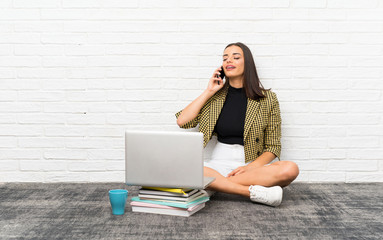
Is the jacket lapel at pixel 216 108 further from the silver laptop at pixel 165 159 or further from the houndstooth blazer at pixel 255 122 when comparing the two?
the silver laptop at pixel 165 159

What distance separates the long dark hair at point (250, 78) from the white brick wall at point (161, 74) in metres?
0.20

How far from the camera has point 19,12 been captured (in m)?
3.24

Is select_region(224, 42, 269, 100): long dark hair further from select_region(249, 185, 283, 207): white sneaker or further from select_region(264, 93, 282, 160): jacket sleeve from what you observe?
select_region(249, 185, 283, 207): white sneaker

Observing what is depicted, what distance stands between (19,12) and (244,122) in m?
1.83

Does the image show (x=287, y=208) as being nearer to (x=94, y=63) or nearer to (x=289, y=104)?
(x=289, y=104)

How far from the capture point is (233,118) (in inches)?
120

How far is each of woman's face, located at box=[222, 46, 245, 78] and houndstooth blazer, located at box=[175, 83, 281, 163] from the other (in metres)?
0.14

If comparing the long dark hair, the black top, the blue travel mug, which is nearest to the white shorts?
the black top

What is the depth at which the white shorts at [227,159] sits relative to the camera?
2980mm

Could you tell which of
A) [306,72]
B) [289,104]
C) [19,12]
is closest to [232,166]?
[289,104]

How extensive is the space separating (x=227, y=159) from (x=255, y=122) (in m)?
0.32

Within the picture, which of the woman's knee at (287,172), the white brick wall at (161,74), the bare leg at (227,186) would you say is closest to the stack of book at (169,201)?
the bare leg at (227,186)

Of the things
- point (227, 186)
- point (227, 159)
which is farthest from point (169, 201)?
point (227, 159)

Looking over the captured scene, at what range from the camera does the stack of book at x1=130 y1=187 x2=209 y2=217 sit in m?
2.43
